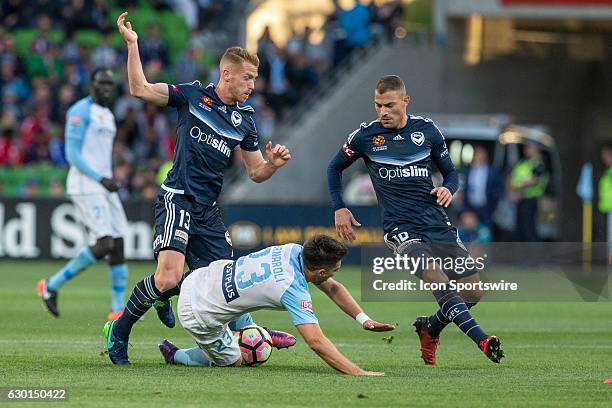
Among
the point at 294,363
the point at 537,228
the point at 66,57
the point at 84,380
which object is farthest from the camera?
the point at 66,57

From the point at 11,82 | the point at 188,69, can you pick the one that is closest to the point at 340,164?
the point at 188,69

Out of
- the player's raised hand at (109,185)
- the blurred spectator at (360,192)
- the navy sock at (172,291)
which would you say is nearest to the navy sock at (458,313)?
the navy sock at (172,291)

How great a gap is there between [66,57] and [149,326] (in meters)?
14.6

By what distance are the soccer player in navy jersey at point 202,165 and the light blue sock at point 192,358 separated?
17.4 inches

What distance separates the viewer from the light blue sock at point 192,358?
10.2 meters

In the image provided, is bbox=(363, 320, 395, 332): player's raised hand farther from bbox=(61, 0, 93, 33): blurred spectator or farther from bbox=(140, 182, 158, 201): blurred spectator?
bbox=(61, 0, 93, 33): blurred spectator

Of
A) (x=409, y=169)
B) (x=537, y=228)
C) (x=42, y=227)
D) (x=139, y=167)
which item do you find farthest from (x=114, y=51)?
(x=409, y=169)

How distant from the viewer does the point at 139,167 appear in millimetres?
25672

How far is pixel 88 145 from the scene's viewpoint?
14.2 m

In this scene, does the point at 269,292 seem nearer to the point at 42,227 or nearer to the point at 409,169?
the point at 409,169

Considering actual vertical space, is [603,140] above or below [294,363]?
above

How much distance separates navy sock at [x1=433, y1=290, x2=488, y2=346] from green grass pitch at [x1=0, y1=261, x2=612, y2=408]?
0.28 metres

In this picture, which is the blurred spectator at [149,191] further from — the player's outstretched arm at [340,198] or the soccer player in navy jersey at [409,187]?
the soccer player in navy jersey at [409,187]

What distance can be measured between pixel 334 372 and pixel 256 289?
844 mm
